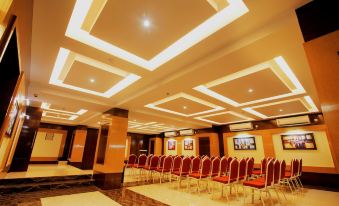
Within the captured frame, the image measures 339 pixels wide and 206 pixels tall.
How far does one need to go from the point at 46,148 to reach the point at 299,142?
14.9 meters

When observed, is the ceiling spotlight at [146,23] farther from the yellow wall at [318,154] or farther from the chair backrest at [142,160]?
the yellow wall at [318,154]

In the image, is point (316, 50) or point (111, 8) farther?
point (111, 8)

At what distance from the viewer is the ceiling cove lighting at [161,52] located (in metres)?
2.06

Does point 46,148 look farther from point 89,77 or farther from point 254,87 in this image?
point 254,87

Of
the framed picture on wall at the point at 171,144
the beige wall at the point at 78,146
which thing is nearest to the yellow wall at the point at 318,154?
the framed picture on wall at the point at 171,144

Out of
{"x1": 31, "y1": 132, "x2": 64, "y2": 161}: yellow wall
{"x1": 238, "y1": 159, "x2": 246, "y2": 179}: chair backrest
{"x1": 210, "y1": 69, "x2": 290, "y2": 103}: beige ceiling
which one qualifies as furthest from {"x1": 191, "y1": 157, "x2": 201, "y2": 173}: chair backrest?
{"x1": 31, "y1": 132, "x2": 64, "y2": 161}: yellow wall

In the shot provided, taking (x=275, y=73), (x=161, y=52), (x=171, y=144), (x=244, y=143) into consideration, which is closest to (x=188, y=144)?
(x=171, y=144)

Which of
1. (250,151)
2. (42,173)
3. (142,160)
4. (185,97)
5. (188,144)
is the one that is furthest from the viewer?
(188,144)

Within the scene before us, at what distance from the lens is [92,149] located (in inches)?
382

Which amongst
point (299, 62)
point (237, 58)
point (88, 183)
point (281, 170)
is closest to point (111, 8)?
point (237, 58)

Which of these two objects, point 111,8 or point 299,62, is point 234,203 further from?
point 111,8

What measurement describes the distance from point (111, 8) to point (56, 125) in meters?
12.0

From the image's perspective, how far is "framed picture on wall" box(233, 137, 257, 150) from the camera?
833cm

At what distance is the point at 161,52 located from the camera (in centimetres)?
294
